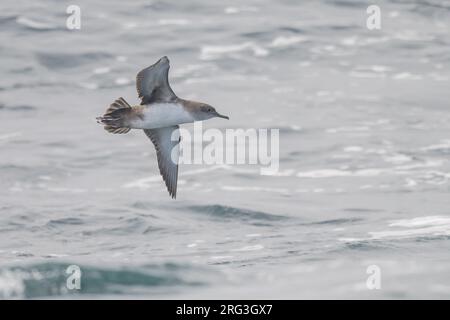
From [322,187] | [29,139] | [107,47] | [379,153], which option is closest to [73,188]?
[29,139]

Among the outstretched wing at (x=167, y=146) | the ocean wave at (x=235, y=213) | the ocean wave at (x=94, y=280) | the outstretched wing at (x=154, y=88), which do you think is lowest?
the ocean wave at (x=94, y=280)

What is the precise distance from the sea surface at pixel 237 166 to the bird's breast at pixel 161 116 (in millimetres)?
1624

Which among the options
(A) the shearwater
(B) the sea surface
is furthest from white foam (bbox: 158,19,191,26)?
(A) the shearwater

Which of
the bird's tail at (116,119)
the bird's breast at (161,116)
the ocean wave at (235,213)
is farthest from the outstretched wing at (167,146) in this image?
the ocean wave at (235,213)

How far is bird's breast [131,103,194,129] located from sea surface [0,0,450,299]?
1.62 m

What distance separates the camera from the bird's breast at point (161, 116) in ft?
39.5

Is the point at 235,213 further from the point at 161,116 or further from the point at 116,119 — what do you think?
the point at 116,119

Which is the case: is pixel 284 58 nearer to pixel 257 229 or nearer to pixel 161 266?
pixel 257 229

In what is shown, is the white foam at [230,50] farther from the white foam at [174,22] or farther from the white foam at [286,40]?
the white foam at [174,22]

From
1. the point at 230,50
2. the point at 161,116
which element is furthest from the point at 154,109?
the point at 230,50

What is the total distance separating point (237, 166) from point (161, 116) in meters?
7.57

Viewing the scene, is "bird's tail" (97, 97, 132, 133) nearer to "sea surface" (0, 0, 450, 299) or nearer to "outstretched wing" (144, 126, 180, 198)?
"outstretched wing" (144, 126, 180, 198)

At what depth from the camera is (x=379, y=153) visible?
20.2m

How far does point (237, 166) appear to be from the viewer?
19.6 m
